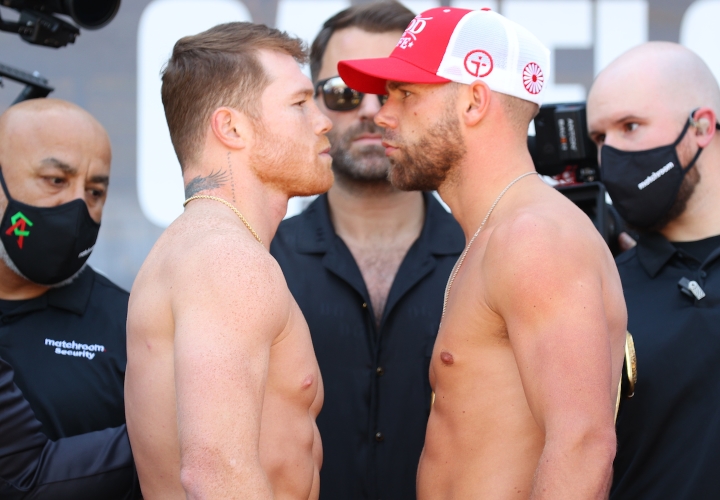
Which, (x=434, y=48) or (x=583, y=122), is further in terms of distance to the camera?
(x=583, y=122)

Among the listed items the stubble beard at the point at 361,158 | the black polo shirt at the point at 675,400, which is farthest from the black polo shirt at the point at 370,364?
the black polo shirt at the point at 675,400

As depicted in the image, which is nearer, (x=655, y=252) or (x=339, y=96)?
(x=655, y=252)

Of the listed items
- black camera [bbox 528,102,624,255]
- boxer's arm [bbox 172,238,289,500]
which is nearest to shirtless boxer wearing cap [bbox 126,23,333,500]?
boxer's arm [bbox 172,238,289,500]

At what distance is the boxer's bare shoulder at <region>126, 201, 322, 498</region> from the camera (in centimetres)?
145

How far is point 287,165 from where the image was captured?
2027 millimetres

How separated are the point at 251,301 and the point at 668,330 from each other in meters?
1.45

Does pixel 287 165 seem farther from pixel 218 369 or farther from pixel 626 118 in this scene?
pixel 626 118

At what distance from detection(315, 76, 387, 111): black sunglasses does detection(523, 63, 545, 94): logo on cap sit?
996 millimetres

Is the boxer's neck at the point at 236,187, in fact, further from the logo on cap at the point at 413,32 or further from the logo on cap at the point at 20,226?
the logo on cap at the point at 20,226

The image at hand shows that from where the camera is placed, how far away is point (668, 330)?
240 centimetres

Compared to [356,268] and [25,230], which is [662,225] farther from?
[25,230]

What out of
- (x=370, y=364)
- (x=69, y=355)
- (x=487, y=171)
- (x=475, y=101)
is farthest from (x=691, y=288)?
(x=69, y=355)

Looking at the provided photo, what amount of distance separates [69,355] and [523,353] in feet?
5.02

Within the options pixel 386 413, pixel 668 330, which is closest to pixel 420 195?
pixel 386 413
